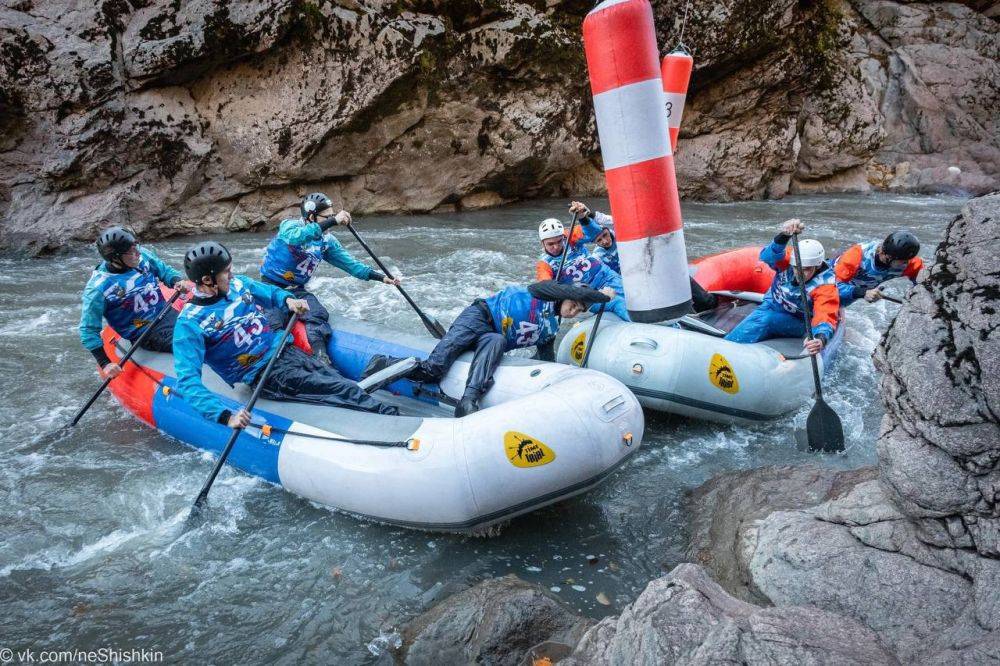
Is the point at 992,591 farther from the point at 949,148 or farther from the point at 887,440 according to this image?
the point at 949,148

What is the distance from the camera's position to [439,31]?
9.90m

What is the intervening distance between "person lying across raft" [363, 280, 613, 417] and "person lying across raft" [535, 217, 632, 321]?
610 mm

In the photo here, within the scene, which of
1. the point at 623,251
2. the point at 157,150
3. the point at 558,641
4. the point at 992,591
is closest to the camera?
the point at 992,591

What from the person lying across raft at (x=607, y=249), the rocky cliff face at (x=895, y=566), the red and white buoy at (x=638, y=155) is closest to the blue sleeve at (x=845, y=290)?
the person lying across raft at (x=607, y=249)

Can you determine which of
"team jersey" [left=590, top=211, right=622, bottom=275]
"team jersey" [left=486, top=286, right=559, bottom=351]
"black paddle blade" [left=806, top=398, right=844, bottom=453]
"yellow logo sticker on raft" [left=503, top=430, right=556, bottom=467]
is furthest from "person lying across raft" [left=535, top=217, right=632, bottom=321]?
"yellow logo sticker on raft" [left=503, top=430, right=556, bottom=467]

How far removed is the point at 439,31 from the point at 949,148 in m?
10.9

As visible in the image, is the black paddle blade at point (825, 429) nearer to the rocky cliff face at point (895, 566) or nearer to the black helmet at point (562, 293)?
the black helmet at point (562, 293)

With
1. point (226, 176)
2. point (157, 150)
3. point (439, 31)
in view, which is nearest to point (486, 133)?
point (439, 31)

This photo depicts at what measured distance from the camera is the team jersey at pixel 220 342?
3.76m

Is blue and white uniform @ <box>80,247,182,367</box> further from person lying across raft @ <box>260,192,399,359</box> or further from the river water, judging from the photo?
Answer: person lying across raft @ <box>260,192,399,359</box>

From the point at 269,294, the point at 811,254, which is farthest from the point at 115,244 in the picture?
the point at 811,254

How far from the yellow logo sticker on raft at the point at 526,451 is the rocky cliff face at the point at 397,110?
7.78 metres

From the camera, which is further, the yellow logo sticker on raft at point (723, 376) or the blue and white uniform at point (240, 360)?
the yellow logo sticker on raft at point (723, 376)

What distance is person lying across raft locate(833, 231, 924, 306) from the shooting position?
493 centimetres
